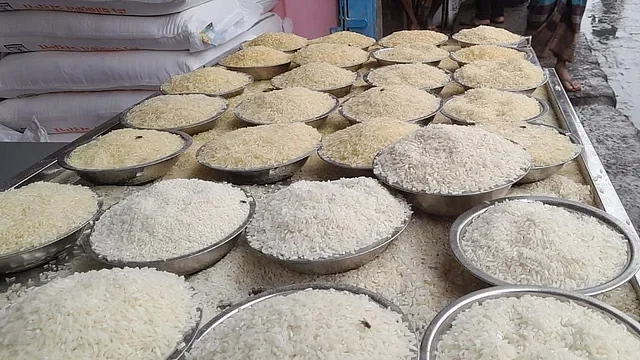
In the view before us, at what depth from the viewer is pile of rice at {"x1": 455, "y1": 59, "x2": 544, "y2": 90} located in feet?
6.57

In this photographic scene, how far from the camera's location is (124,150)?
1577mm

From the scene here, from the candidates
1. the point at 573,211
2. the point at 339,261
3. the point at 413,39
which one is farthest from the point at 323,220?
the point at 413,39

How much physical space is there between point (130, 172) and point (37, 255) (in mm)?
405

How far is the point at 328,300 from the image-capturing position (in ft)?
3.01

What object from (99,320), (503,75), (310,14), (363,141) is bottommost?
(310,14)

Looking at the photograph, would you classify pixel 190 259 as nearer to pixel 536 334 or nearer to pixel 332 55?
pixel 536 334

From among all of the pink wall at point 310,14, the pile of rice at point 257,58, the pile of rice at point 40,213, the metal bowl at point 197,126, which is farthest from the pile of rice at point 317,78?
the pink wall at point 310,14

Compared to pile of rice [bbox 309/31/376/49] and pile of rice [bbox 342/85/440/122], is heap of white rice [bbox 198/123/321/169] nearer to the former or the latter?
pile of rice [bbox 342/85/440/122]

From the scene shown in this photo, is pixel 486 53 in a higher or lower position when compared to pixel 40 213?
lower

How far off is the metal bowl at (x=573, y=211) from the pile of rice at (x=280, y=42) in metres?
1.93

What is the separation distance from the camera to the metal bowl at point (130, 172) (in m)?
1.51

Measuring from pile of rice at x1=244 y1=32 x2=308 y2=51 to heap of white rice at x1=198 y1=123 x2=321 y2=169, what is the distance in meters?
1.31

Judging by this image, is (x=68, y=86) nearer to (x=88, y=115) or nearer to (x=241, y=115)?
(x=88, y=115)

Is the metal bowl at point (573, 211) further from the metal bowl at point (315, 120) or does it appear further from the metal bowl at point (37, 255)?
the metal bowl at point (37, 255)
